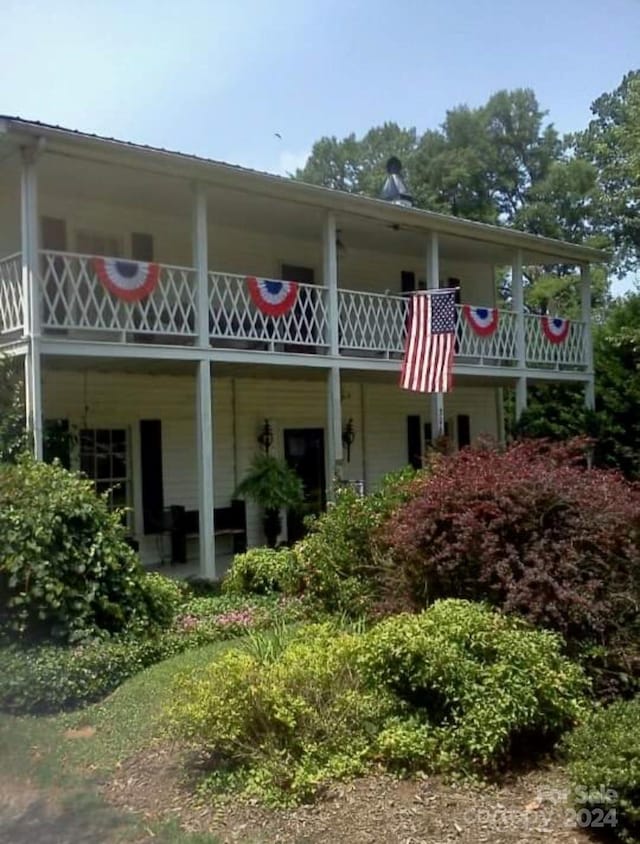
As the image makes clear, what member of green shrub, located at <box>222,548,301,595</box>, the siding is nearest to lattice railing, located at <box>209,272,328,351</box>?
the siding

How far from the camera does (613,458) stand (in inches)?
739

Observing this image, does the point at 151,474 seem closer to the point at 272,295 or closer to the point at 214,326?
the point at 214,326

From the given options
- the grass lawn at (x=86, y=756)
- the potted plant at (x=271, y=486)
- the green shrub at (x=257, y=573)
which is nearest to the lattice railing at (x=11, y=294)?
the green shrub at (x=257, y=573)

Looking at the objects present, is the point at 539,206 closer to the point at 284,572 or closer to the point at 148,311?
the point at 148,311

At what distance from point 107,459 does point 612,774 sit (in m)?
11.7

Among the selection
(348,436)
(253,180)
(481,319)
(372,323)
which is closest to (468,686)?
(253,180)

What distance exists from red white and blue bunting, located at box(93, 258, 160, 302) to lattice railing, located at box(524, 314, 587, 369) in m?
9.21

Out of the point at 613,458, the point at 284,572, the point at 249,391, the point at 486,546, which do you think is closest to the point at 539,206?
the point at 613,458

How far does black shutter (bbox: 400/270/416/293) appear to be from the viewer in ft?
66.4

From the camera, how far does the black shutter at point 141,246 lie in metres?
15.1

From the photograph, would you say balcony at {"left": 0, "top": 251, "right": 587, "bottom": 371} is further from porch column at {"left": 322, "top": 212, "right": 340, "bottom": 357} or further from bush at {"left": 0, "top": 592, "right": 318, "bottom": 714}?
bush at {"left": 0, "top": 592, "right": 318, "bottom": 714}

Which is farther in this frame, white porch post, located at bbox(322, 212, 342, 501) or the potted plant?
white porch post, located at bbox(322, 212, 342, 501)

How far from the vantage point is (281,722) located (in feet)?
17.9

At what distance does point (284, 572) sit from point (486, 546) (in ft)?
13.3
